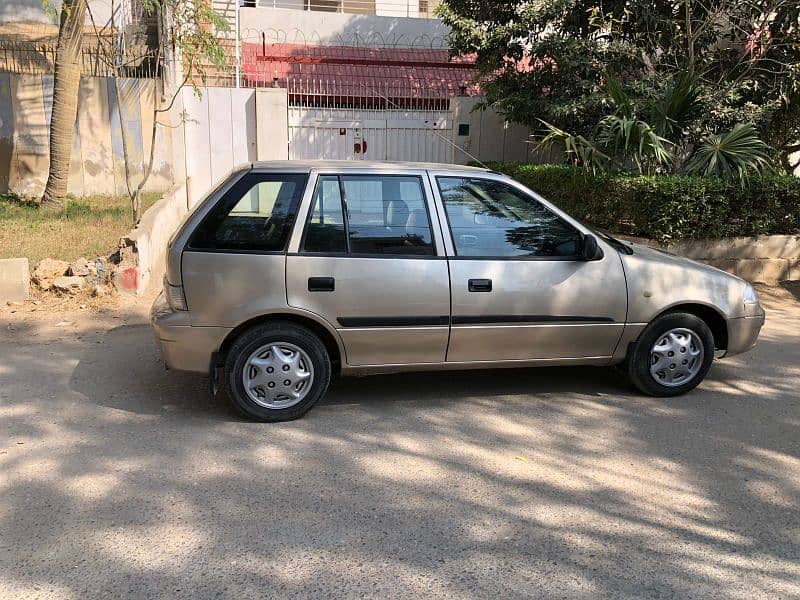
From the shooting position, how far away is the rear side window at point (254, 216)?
4.71m

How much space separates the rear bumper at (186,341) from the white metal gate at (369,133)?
9.08m

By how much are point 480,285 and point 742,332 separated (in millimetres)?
2103

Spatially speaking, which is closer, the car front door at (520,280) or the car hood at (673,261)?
the car front door at (520,280)

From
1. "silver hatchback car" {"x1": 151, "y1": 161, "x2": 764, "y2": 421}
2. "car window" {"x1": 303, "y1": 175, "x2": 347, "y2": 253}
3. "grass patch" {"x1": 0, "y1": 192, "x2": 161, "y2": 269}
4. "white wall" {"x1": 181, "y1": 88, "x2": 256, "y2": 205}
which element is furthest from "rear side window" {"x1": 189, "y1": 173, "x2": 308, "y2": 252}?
"white wall" {"x1": 181, "y1": 88, "x2": 256, "y2": 205}

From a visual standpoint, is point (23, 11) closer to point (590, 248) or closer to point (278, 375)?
point (278, 375)

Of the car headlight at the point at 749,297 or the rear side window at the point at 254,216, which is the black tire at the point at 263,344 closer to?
the rear side window at the point at 254,216

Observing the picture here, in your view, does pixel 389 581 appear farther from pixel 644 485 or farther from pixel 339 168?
pixel 339 168

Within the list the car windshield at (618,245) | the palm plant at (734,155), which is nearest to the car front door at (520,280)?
the car windshield at (618,245)

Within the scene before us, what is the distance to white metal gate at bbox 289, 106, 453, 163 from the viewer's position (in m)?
13.5

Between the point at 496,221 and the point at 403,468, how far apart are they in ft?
6.09

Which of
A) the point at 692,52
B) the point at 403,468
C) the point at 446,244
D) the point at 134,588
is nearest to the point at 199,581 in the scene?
the point at 134,588

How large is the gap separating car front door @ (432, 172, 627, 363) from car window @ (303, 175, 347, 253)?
70cm

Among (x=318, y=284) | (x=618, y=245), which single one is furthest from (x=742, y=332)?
(x=318, y=284)

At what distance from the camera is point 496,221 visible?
507cm
